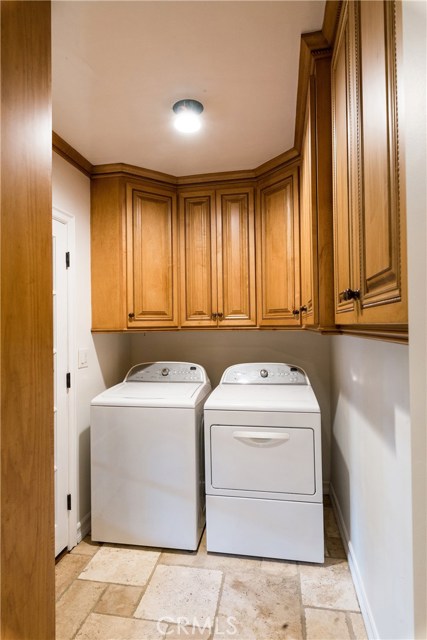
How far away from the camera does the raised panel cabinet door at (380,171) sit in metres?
0.55

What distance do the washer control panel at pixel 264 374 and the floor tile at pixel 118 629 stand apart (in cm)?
143

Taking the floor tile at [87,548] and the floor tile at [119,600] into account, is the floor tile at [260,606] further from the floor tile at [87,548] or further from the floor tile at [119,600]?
the floor tile at [87,548]

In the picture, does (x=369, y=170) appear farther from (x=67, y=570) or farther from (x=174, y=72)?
(x=67, y=570)

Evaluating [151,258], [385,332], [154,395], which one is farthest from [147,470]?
[385,332]

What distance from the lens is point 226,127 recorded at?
1.79 m

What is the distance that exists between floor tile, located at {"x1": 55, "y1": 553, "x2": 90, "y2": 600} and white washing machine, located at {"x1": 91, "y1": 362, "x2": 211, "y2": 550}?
0.15 m

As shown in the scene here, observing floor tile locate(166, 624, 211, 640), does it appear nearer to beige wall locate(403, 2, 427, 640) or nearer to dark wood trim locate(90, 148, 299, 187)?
beige wall locate(403, 2, 427, 640)

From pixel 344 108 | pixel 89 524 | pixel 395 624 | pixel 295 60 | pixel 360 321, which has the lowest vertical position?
pixel 89 524

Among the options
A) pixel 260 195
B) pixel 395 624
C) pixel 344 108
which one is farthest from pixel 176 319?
pixel 395 624

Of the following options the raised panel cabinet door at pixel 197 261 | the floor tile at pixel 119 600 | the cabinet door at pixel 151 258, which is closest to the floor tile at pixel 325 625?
the floor tile at pixel 119 600

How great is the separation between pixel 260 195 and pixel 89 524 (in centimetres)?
254

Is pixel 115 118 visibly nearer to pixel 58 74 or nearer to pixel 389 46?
pixel 58 74

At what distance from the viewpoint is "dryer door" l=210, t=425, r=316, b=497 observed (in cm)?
183

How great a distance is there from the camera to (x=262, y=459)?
1879 mm
